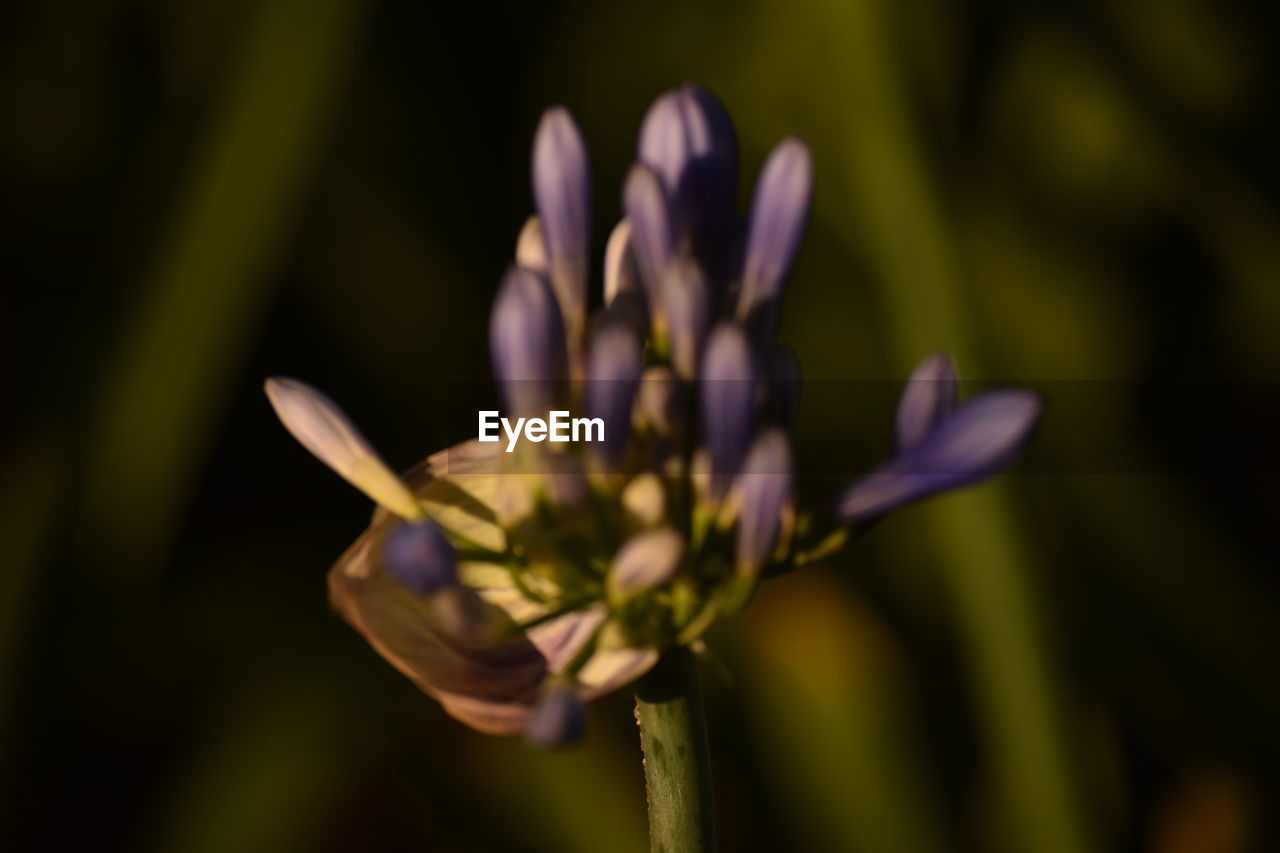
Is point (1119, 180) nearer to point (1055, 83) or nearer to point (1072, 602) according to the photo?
point (1055, 83)

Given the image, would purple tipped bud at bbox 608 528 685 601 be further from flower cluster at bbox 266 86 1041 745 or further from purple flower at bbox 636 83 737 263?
purple flower at bbox 636 83 737 263

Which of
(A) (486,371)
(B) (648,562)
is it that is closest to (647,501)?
(B) (648,562)

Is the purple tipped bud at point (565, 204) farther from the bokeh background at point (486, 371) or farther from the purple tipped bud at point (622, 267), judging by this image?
the bokeh background at point (486, 371)

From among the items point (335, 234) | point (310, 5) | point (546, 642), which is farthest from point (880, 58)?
point (335, 234)

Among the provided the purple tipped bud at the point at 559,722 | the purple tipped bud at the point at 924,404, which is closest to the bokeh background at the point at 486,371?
the purple tipped bud at the point at 924,404

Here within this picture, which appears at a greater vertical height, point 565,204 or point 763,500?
point 565,204

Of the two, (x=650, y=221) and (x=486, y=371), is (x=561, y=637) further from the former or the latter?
(x=486, y=371)
